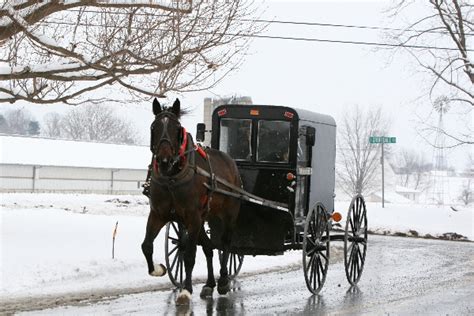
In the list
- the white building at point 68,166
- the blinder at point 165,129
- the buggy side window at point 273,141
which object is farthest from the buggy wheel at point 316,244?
the white building at point 68,166

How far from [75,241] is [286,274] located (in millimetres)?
4063

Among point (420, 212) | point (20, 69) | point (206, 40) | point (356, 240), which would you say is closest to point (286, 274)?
point (356, 240)

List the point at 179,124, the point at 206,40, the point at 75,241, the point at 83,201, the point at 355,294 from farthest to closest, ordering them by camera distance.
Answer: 1. the point at 83,201
2. the point at 206,40
3. the point at 75,241
4. the point at 355,294
5. the point at 179,124

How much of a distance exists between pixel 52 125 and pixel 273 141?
99.0 m

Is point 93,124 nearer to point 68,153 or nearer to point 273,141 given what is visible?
point 68,153

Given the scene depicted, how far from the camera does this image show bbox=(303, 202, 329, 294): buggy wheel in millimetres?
11984

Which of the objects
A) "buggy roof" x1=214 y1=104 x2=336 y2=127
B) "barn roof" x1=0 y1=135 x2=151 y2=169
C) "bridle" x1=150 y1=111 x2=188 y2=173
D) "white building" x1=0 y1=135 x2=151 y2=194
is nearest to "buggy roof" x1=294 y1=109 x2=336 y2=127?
"buggy roof" x1=214 y1=104 x2=336 y2=127

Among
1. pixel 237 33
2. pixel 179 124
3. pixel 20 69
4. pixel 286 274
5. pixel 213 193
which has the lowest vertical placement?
pixel 286 274

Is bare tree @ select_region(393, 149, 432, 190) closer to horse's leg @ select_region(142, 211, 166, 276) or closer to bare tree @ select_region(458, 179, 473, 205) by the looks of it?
bare tree @ select_region(458, 179, 473, 205)

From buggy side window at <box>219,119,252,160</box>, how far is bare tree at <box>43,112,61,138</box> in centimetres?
9390

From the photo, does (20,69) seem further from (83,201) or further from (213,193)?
(83,201)

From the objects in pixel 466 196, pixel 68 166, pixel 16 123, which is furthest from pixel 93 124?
pixel 466 196

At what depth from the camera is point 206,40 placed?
16.2 m

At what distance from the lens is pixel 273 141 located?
12500mm
